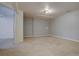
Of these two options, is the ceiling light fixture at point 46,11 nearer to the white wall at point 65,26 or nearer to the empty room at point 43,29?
the empty room at point 43,29

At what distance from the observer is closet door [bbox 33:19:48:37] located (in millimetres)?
2832

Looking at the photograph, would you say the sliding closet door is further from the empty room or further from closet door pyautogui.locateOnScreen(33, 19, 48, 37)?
closet door pyautogui.locateOnScreen(33, 19, 48, 37)

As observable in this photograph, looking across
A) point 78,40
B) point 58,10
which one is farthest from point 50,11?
point 78,40

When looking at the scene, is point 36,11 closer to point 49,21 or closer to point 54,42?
point 49,21

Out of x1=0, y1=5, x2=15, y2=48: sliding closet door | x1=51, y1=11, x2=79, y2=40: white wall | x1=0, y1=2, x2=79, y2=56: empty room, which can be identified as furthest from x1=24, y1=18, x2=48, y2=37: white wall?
x1=0, y1=5, x2=15, y2=48: sliding closet door

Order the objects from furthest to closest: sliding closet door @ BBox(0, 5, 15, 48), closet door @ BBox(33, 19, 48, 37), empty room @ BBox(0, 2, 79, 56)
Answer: closet door @ BBox(33, 19, 48, 37) < empty room @ BBox(0, 2, 79, 56) < sliding closet door @ BBox(0, 5, 15, 48)

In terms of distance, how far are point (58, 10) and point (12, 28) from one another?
134 centimetres

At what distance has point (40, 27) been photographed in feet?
9.42

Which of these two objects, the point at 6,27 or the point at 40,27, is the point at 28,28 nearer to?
the point at 40,27

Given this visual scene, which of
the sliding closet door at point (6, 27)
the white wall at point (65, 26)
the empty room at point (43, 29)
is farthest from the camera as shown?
the white wall at point (65, 26)

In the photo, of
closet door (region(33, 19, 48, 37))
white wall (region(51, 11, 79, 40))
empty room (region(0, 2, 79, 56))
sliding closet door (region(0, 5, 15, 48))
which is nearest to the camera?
sliding closet door (region(0, 5, 15, 48))

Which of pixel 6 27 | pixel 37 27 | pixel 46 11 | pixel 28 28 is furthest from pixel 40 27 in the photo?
pixel 6 27

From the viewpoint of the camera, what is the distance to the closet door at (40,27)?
283cm

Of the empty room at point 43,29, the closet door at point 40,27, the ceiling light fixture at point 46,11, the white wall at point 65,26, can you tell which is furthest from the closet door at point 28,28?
the white wall at point 65,26
